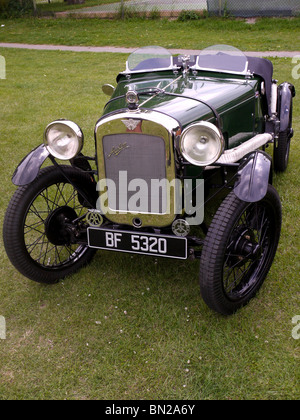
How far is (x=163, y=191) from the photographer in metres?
2.69

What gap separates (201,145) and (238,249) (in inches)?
27.2

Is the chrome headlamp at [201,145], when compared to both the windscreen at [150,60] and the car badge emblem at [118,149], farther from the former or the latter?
the windscreen at [150,60]

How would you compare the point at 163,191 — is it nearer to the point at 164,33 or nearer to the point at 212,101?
the point at 212,101

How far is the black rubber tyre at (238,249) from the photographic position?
2443 mm

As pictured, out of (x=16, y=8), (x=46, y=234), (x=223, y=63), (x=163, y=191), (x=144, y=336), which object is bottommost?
(x=144, y=336)

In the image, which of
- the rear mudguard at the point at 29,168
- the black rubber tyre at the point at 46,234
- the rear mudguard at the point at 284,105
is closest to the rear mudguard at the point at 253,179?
the black rubber tyre at the point at 46,234

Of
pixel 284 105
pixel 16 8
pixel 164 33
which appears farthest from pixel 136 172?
pixel 16 8

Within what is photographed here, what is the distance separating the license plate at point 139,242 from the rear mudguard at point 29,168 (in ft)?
1.72

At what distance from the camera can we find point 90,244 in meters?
A: 2.84

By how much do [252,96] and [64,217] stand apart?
1876 mm
